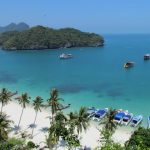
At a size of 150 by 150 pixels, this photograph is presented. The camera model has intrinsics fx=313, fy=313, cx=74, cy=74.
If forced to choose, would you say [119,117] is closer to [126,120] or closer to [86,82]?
[126,120]

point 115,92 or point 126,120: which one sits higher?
point 115,92

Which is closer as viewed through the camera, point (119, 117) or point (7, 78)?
point (119, 117)

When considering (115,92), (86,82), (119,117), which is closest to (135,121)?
(119,117)

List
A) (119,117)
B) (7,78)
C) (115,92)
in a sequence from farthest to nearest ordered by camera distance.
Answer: (7,78) → (115,92) → (119,117)

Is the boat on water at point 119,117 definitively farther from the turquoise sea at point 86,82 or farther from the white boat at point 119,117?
the turquoise sea at point 86,82

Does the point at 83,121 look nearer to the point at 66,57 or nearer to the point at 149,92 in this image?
the point at 149,92

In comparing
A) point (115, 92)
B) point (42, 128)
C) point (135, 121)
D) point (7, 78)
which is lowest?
point (42, 128)

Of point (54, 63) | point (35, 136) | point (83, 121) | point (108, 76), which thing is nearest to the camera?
point (83, 121)

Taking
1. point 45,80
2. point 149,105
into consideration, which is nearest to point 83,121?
point 149,105

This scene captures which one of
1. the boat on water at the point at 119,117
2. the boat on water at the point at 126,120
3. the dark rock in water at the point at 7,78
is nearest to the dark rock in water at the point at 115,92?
the boat on water at the point at 119,117
